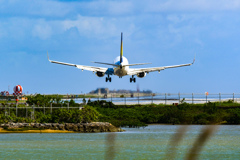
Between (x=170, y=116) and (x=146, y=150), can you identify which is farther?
(x=170, y=116)

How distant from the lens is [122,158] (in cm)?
3350

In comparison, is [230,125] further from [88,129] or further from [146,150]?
A: [146,150]

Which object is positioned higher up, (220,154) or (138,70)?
(138,70)

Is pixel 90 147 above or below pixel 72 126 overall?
below

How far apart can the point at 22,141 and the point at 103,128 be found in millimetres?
10642

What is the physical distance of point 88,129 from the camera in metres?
54.8

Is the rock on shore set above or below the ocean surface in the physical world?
above

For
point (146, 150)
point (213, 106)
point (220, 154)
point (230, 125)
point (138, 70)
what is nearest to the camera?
point (220, 154)

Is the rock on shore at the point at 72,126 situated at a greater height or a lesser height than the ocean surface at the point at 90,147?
greater

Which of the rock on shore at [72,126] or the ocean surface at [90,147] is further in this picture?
the rock on shore at [72,126]

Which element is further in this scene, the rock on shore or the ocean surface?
the rock on shore

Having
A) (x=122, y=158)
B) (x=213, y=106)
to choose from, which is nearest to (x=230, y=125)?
(x=213, y=106)

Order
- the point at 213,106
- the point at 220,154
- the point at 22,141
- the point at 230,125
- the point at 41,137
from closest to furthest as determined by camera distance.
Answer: the point at 220,154, the point at 22,141, the point at 41,137, the point at 230,125, the point at 213,106

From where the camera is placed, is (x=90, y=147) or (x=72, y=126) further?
(x=72, y=126)
